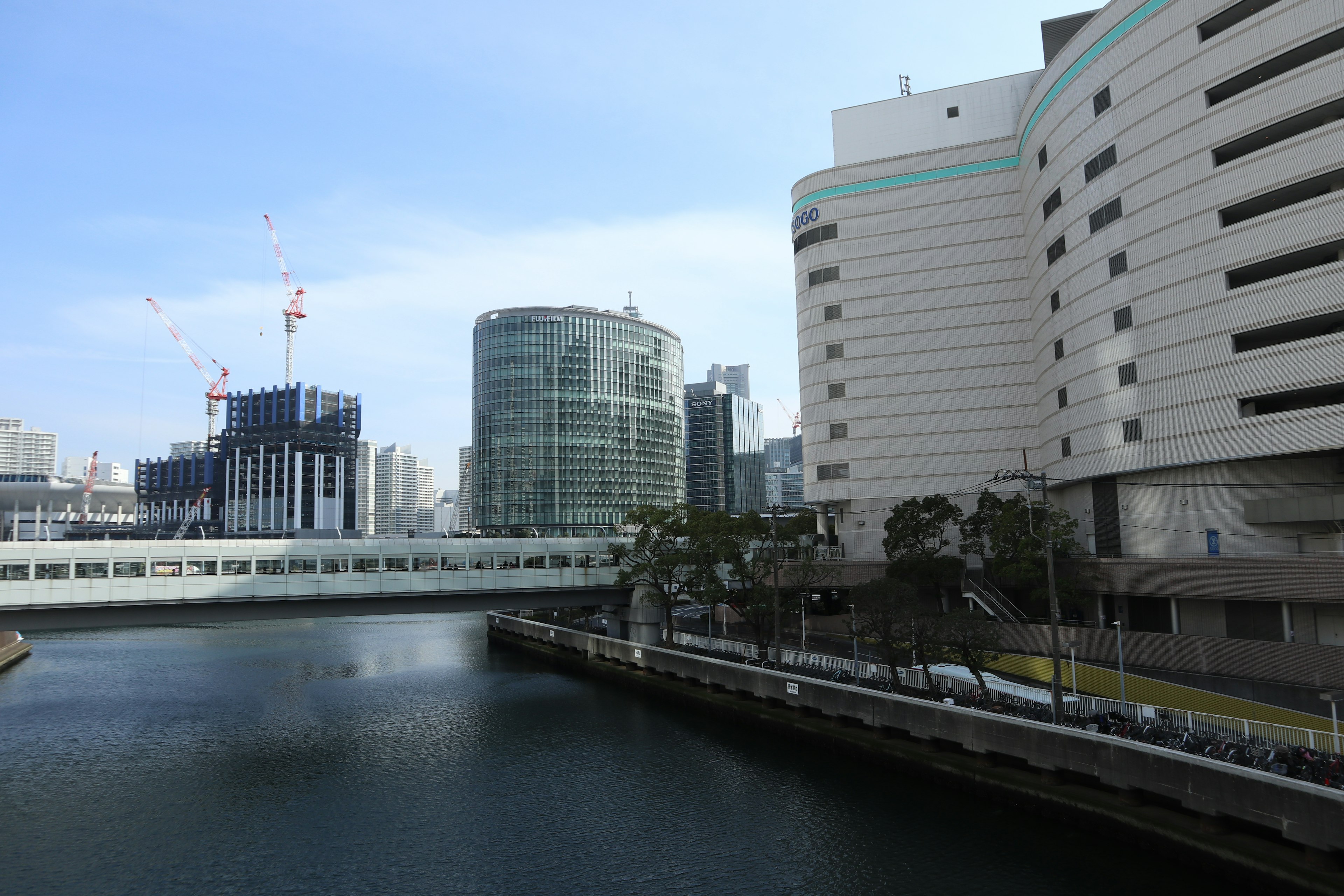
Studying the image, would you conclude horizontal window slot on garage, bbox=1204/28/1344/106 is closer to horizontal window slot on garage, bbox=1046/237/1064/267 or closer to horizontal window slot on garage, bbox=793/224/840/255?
horizontal window slot on garage, bbox=1046/237/1064/267

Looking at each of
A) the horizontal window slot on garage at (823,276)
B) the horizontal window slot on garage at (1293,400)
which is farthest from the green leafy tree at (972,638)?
the horizontal window slot on garage at (823,276)

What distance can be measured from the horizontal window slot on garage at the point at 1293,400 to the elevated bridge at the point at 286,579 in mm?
45681

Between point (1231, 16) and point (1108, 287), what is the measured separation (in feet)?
57.3

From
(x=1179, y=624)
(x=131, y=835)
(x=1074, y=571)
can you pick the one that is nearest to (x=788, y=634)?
(x=1074, y=571)

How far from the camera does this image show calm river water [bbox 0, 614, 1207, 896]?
93.6ft

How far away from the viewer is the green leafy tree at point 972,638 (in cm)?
3962

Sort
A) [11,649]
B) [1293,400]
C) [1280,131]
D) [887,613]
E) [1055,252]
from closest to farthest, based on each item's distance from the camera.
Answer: [887,613] → [1280,131] → [1293,400] → [1055,252] → [11,649]

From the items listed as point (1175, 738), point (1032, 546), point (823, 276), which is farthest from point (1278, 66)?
point (823, 276)

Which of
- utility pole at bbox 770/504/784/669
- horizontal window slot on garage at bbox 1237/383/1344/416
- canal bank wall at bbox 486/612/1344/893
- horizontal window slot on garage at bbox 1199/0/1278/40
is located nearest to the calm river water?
canal bank wall at bbox 486/612/1344/893

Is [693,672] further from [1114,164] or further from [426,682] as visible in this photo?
[1114,164]

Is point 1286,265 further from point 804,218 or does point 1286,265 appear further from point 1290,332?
point 804,218

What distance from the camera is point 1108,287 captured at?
196 feet

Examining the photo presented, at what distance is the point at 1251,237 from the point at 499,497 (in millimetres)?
155840

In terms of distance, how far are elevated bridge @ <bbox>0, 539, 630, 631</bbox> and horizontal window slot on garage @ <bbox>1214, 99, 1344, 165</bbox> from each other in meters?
50.9
